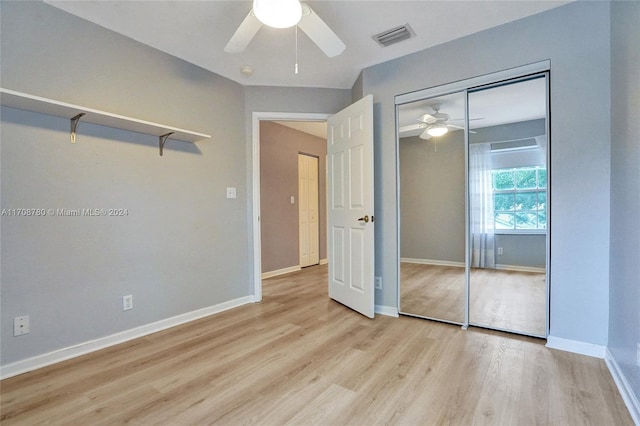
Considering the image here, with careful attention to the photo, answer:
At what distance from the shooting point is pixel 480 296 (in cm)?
263

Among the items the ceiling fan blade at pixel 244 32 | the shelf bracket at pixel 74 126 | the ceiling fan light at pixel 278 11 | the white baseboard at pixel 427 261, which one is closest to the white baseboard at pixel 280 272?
the white baseboard at pixel 427 261

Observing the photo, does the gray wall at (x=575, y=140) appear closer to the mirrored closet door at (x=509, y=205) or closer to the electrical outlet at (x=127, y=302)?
the mirrored closet door at (x=509, y=205)

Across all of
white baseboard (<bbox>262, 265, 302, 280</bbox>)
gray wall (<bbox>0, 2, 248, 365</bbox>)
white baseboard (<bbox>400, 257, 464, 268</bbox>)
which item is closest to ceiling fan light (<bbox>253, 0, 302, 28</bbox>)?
gray wall (<bbox>0, 2, 248, 365</bbox>)

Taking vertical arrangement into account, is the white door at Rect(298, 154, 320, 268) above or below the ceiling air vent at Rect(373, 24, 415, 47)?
below

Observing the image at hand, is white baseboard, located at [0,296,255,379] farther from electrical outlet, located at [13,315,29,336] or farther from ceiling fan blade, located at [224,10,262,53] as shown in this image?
ceiling fan blade, located at [224,10,262,53]

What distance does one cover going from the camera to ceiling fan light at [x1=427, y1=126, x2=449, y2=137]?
2.78 meters

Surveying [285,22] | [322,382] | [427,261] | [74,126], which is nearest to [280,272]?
[427,261]

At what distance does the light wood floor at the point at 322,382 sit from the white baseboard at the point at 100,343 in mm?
74

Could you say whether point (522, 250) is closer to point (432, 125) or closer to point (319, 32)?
point (432, 125)

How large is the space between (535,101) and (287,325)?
8.81 ft

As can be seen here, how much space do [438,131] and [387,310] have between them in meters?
1.76

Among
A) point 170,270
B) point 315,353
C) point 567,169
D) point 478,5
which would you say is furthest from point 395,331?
point 478,5

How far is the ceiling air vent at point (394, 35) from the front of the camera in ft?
7.67

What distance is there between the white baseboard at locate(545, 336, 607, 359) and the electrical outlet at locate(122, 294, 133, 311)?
3150 millimetres
